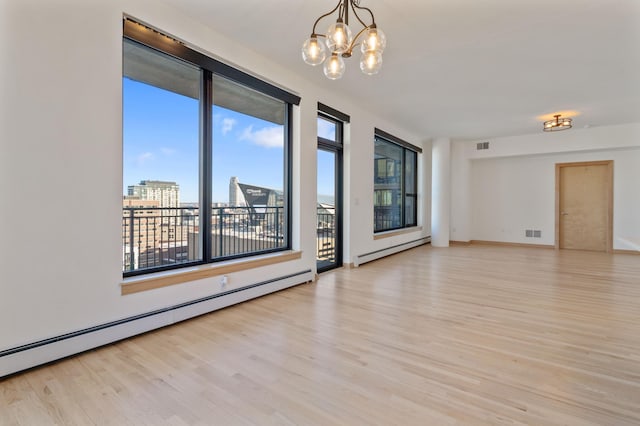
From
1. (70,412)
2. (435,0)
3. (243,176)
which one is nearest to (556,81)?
(435,0)

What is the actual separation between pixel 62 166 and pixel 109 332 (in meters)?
1.29

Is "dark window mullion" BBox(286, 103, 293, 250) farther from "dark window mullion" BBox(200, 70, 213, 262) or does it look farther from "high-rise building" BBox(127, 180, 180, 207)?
"high-rise building" BBox(127, 180, 180, 207)

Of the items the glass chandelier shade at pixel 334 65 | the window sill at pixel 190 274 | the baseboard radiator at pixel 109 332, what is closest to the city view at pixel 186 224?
the window sill at pixel 190 274

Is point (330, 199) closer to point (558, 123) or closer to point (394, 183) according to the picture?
point (394, 183)

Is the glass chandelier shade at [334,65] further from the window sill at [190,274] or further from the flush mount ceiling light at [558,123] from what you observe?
the flush mount ceiling light at [558,123]

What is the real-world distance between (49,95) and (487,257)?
7.17 meters

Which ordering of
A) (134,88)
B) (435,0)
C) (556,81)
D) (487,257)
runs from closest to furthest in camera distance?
(435,0) < (134,88) < (556,81) < (487,257)

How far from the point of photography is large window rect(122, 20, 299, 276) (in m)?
2.98

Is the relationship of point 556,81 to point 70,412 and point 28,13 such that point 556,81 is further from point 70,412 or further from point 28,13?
point 70,412

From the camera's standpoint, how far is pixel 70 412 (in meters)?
1.72

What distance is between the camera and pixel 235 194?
3965mm

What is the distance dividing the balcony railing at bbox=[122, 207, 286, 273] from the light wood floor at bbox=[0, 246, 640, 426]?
26.7 inches

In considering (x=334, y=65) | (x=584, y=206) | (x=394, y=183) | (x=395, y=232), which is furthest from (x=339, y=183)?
(x=584, y=206)

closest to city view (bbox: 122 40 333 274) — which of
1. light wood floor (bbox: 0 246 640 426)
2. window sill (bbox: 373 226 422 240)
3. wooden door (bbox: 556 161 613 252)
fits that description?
light wood floor (bbox: 0 246 640 426)
